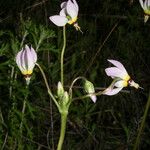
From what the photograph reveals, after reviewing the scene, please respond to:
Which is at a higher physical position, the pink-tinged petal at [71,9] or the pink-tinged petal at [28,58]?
the pink-tinged petal at [71,9]

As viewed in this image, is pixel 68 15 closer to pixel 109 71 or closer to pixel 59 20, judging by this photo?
pixel 59 20

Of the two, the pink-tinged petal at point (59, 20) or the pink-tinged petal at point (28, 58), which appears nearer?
the pink-tinged petal at point (28, 58)

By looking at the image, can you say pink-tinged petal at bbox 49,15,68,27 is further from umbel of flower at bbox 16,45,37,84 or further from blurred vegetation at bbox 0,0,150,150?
blurred vegetation at bbox 0,0,150,150

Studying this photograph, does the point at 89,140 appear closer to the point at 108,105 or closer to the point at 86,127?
the point at 86,127

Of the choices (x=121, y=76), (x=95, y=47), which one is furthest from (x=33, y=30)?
(x=95, y=47)

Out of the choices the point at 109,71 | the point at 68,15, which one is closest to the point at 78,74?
the point at 68,15

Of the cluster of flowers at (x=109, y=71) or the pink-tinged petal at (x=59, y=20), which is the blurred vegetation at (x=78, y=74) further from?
the cluster of flowers at (x=109, y=71)

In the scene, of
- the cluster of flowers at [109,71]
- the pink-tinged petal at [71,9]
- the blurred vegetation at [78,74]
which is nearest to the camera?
the cluster of flowers at [109,71]

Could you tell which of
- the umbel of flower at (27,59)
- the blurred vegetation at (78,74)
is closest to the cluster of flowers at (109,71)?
the umbel of flower at (27,59)
